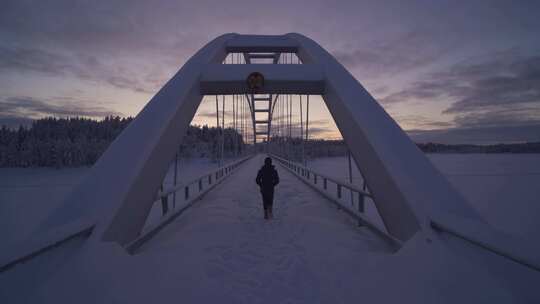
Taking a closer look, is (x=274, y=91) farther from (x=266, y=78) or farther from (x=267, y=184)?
(x=267, y=184)

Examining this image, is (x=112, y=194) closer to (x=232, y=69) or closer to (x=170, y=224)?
(x=170, y=224)

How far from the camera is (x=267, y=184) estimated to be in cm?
509

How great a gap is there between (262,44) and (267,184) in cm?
436

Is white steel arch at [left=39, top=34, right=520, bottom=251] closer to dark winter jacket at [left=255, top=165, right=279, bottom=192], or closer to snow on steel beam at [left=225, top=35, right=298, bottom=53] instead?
dark winter jacket at [left=255, top=165, right=279, bottom=192]

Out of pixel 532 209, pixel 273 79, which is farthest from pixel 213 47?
pixel 532 209

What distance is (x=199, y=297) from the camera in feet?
7.40

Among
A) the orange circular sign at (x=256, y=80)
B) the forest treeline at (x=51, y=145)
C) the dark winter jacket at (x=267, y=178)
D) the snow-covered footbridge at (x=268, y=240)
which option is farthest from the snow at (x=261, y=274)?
the forest treeline at (x=51, y=145)

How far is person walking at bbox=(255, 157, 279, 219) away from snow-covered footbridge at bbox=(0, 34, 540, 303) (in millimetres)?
277

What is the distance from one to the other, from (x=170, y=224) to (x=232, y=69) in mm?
3056

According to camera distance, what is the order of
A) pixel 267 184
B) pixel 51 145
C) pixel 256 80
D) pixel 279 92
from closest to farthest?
pixel 256 80 → pixel 267 184 → pixel 279 92 → pixel 51 145

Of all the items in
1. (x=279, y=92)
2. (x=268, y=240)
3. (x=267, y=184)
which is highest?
(x=279, y=92)

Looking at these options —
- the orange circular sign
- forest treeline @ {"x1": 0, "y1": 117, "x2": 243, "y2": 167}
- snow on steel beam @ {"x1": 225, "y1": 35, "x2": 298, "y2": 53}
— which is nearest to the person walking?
the orange circular sign

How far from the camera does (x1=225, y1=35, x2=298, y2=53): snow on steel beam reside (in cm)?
713

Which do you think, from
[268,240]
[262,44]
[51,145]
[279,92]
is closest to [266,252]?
[268,240]
